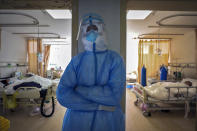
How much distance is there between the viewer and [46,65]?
20.4 feet

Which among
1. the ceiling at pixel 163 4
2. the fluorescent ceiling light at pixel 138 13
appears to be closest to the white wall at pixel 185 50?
the fluorescent ceiling light at pixel 138 13

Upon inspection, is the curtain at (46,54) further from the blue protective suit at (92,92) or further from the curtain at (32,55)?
the blue protective suit at (92,92)

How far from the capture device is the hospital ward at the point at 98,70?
86cm

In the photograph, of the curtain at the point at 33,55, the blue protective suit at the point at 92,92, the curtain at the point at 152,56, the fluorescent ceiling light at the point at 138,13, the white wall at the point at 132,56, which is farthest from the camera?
the white wall at the point at 132,56

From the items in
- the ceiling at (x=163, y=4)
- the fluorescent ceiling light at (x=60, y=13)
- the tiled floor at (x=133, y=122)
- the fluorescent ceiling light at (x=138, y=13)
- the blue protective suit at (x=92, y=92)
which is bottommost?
the tiled floor at (x=133, y=122)

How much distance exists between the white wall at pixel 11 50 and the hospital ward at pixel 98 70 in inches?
1.3

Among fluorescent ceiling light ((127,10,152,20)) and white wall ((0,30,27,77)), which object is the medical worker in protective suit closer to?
fluorescent ceiling light ((127,10,152,20))

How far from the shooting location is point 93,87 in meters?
0.83

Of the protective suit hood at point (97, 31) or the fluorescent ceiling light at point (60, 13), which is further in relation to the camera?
the fluorescent ceiling light at point (60, 13)

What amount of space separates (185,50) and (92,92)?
455 centimetres

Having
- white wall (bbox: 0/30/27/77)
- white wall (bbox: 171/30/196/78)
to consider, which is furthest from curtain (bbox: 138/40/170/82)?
white wall (bbox: 0/30/27/77)

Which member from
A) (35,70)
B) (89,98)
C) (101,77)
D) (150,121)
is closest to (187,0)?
(101,77)

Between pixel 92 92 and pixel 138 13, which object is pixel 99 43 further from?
pixel 138 13

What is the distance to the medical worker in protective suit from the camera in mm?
826
